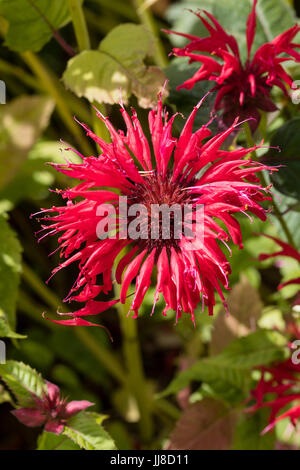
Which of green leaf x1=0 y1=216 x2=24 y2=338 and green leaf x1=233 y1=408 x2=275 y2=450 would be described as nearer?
green leaf x1=0 y1=216 x2=24 y2=338

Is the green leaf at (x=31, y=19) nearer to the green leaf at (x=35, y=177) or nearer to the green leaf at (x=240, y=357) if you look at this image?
the green leaf at (x=35, y=177)

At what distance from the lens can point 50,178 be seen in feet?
2.81

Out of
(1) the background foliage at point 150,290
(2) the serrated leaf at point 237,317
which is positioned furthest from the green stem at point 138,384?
(2) the serrated leaf at point 237,317

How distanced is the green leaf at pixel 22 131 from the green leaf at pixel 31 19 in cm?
17

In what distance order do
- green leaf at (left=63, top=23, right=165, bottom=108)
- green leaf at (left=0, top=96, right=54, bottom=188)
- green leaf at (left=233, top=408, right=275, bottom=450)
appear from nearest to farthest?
green leaf at (left=0, top=96, right=54, bottom=188) < green leaf at (left=63, top=23, right=165, bottom=108) < green leaf at (left=233, top=408, right=275, bottom=450)

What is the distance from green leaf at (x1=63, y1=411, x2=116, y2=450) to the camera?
517mm

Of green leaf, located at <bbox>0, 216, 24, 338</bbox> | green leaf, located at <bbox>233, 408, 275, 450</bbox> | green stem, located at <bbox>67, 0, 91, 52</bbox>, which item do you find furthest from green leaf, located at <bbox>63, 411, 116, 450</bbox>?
green stem, located at <bbox>67, 0, 91, 52</bbox>

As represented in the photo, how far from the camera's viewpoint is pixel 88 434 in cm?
53

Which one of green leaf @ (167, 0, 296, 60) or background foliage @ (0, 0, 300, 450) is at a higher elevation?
green leaf @ (167, 0, 296, 60)

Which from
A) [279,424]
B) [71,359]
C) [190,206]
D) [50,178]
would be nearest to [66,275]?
[71,359]

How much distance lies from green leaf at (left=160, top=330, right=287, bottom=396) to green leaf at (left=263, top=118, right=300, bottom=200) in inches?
7.6

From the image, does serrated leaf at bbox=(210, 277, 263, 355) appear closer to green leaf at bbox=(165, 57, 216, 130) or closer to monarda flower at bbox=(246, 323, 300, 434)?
monarda flower at bbox=(246, 323, 300, 434)

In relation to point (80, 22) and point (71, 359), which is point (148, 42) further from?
point (71, 359)
